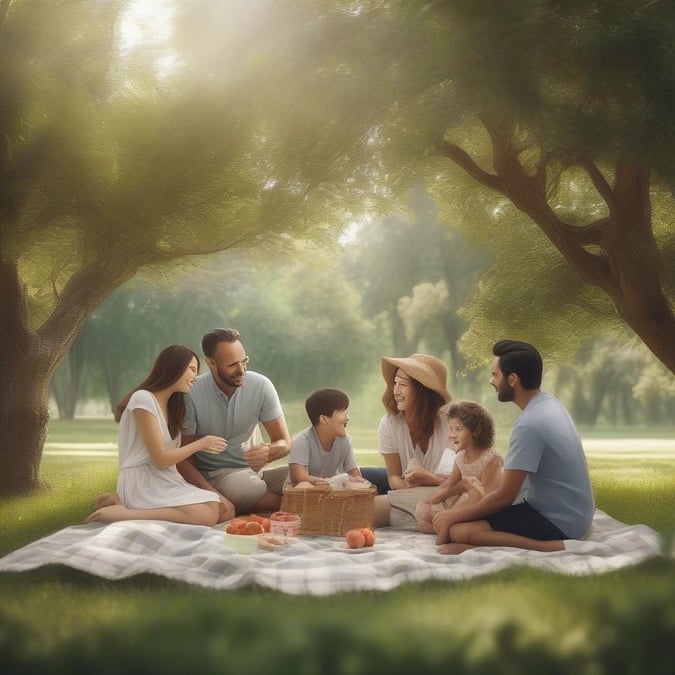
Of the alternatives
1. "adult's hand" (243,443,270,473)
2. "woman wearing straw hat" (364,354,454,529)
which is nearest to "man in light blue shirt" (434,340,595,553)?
"woman wearing straw hat" (364,354,454,529)

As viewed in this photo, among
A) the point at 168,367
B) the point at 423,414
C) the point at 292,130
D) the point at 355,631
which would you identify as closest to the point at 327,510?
the point at 423,414

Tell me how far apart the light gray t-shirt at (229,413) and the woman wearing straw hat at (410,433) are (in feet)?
3.87

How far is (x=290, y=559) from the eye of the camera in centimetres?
Answer: 649

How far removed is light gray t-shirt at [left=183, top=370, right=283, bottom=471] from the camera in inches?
346

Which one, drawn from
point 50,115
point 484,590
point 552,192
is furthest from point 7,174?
point 484,590

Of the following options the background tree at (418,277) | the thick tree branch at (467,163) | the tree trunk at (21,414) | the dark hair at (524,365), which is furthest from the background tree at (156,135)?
the background tree at (418,277)

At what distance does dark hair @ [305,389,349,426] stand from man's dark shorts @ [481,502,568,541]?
1.73m

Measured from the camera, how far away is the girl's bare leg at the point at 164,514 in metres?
7.59

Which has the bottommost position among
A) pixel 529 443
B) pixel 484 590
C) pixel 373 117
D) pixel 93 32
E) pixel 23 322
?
pixel 484 590

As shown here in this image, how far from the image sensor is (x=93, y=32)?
1093 cm

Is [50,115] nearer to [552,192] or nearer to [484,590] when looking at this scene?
[552,192]

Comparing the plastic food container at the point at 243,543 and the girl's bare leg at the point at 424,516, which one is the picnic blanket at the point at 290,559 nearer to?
the plastic food container at the point at 243,543

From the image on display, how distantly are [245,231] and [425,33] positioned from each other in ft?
13.1

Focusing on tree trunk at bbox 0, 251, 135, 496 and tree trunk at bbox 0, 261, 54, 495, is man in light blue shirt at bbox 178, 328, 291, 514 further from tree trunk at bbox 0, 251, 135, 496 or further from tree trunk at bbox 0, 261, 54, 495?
tree trunk at bbox 0, 261, 54, 495
